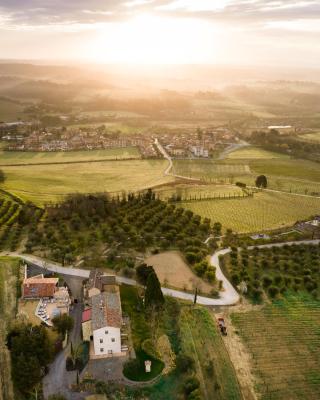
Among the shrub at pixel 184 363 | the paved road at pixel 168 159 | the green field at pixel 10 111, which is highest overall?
the shrub at pixel 184 363

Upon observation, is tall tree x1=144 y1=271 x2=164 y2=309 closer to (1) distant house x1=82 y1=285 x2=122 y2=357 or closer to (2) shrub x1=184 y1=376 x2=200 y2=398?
(1) distant house x1=82 y1=285 x2=122 y2=357

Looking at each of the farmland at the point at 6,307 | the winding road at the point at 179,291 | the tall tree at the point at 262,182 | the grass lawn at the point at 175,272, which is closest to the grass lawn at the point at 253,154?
the tall tree at the point at 262,182

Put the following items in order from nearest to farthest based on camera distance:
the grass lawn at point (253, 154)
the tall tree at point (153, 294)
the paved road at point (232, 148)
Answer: the tall tree at point (153, 294), the grass lawn at point (253, 154), the paved road at point (232, 148)

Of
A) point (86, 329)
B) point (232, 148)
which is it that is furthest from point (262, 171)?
point (86, 329)

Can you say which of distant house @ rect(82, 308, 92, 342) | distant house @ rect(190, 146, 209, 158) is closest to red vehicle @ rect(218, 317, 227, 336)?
distant house @ rect(82, 308, 92, 342)

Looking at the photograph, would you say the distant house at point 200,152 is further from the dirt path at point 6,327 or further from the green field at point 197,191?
the dirt path at point 6,327

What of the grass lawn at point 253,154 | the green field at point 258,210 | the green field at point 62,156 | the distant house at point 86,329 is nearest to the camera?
the distant house at point 86,329

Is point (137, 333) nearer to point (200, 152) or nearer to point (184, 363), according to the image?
point (184, 363)
